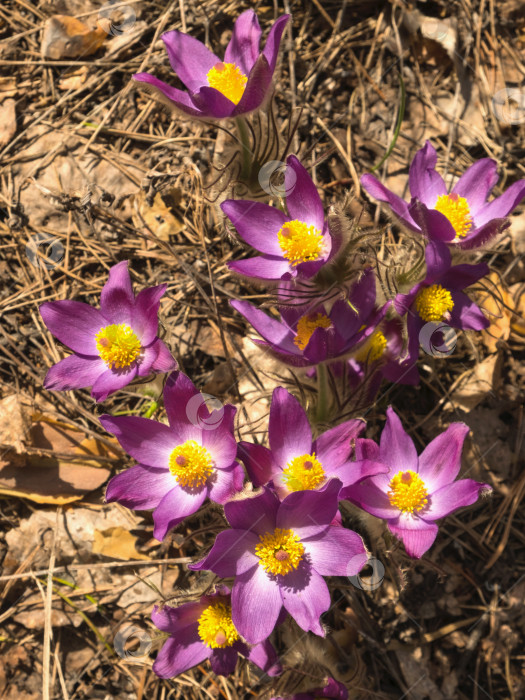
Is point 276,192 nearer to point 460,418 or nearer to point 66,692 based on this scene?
point 460,418

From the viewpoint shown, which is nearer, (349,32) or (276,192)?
(276,192)

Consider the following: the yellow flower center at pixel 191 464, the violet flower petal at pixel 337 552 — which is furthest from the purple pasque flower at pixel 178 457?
the violet flower petal at pixel 337 552

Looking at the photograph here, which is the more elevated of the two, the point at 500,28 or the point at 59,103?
the point at 500,28

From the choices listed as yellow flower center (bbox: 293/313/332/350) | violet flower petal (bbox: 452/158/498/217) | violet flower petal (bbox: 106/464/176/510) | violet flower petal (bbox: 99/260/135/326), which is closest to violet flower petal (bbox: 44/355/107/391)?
violet flower petal (bbox: 99/260/135/326)

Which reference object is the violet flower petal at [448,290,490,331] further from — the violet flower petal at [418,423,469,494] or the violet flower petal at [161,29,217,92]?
the violet flower petal at [161,29,217,92]

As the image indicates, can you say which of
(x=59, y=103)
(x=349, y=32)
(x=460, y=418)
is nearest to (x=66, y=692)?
(x=460, y=418)

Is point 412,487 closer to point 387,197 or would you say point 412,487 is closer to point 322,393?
point 322,393
